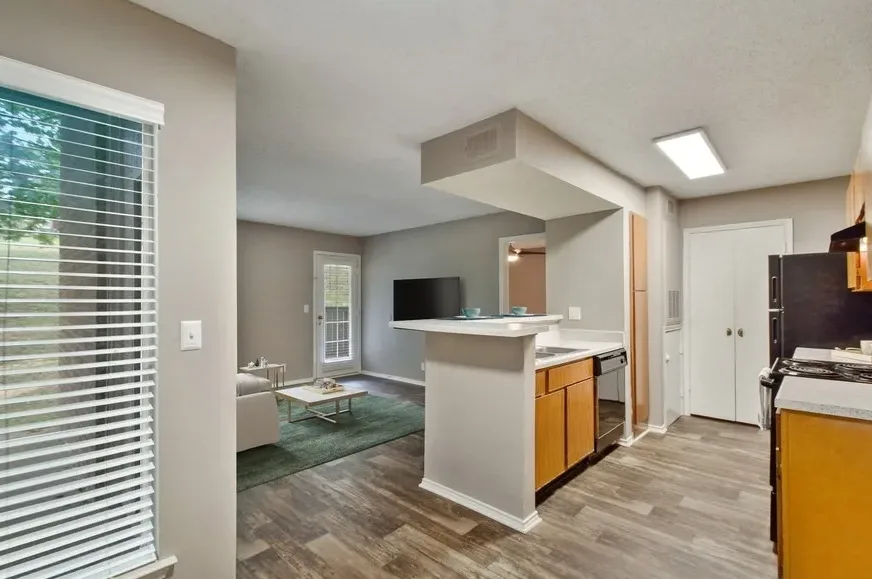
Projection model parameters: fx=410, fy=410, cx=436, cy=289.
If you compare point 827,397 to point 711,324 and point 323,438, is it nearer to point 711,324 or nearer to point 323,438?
point 711,324

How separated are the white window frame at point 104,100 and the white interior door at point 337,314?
17.4 ft

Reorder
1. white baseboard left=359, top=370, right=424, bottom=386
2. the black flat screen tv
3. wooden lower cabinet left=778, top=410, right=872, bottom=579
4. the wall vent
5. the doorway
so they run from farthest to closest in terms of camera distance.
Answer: the doorway, white baseboard left=359, top=370, right=424, bottom=386, the black flat screen tv, the wall vent, wooden lower cabinet left=778, top=410, right=872, bottom=579

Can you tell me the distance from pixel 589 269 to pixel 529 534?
2.44m

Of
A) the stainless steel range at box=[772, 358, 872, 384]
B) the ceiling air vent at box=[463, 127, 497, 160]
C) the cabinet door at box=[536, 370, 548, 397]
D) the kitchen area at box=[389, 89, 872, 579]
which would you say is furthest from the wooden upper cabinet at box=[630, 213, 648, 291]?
the ceiling air vent at box=[463, 127, 497, 160]

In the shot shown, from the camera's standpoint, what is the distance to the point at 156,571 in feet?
4.83

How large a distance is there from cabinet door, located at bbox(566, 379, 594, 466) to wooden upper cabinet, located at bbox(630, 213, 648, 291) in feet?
4.23

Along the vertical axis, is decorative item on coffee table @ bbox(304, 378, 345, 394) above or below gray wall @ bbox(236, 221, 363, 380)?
below

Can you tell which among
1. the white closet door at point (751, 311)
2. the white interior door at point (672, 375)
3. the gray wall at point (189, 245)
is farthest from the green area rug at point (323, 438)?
the white closet door at point (751, 311)

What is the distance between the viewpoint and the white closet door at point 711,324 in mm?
4344

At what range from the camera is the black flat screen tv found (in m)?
5.89

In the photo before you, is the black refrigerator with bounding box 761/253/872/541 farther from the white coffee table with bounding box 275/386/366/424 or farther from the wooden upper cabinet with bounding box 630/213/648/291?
the white coffee table with bounding box 275/386/366/424

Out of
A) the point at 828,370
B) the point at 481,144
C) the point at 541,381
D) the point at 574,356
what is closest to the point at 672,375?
the point at 574,356

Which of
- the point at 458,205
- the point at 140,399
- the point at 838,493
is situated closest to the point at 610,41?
the point at 838,493

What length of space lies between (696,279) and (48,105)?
17.3 feet
